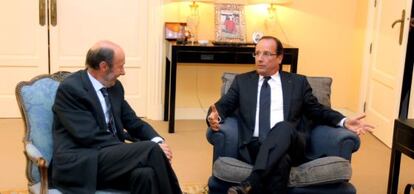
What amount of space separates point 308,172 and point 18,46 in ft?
10.4

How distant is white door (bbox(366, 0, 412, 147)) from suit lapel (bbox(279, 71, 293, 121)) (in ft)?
4.86

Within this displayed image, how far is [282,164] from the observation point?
8.70 ft

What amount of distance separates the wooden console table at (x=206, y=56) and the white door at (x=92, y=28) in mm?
484

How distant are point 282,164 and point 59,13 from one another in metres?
2.92

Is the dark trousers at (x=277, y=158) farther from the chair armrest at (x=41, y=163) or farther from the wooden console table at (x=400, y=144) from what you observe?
the chair armrest at (x=41, y=163)

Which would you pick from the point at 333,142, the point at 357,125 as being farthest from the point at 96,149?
the point at 357,125

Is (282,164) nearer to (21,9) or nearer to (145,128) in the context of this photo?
(145,128)

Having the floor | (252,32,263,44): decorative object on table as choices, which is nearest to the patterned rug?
the floor

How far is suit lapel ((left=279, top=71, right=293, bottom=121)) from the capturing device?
3.07 metres

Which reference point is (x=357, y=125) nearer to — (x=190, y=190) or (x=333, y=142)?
(x=333, y=142)

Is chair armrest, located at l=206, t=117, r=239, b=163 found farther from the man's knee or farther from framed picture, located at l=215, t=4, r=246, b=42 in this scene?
framed picture, located at l=215, t=4, r=246, b=42

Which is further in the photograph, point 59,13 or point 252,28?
point 252,28

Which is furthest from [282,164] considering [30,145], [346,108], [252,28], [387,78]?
[346,108]

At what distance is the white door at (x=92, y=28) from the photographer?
15.5ft
